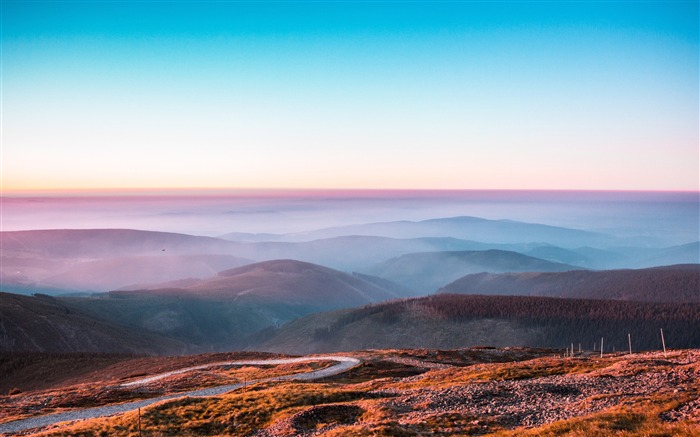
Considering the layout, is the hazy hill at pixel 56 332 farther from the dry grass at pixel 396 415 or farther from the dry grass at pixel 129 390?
the dry grass at pixel 396 415

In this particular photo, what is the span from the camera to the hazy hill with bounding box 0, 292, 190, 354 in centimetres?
15538

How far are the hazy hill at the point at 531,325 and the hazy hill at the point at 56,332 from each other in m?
66.8

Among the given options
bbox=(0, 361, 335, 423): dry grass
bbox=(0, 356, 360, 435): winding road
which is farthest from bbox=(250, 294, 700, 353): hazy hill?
bbox=(0, 361, 335, 423): dry grass

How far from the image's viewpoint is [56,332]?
544 ft

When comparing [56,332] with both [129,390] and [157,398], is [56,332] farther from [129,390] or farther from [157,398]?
[157,398]

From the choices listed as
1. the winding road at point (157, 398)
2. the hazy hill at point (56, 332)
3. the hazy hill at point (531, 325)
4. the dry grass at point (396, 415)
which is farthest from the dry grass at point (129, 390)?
the hazy hill at point (56, 332)

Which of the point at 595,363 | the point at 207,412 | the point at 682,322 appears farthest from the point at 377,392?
the point at 682,322

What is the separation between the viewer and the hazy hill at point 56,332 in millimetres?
155375

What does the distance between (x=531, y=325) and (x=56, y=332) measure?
14982cm

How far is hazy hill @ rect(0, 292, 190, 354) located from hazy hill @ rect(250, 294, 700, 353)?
66845mm

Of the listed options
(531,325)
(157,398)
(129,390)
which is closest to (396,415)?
(157,398)

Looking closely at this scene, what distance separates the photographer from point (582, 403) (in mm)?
32938

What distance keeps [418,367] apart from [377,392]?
3109 centimetres

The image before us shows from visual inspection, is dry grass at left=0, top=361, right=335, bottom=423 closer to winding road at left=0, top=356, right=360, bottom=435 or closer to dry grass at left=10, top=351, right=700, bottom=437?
winding road at left=0, top=356, right=360, bottom=435
